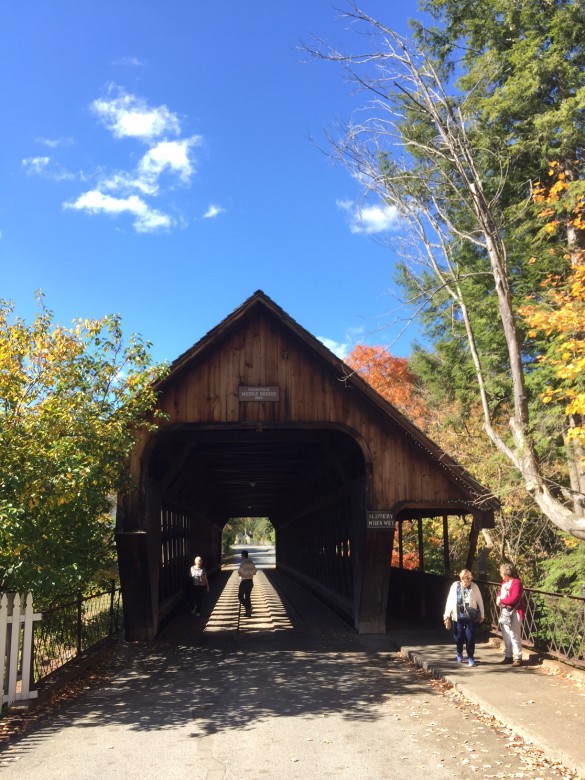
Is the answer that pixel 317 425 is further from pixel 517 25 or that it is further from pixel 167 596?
pixel 517 25

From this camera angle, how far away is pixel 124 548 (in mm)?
11750

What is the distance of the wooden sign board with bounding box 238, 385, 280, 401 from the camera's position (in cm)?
1243

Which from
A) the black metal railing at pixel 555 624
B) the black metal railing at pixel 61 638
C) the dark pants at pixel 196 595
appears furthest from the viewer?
the dark pants at pixel 196 595

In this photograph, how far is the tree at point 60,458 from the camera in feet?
25.3

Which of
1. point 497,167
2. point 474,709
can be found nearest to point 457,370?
point 497,167

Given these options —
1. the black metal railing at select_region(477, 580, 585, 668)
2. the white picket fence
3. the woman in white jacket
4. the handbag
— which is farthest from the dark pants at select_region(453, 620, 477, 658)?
the white picket fence

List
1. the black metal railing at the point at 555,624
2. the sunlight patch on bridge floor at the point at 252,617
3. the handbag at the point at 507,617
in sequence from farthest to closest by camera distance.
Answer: the sunlight patch on bridge floor at the point at 252,617
the handbag at the point at 507,617
the black metal railing at the point at 555,624

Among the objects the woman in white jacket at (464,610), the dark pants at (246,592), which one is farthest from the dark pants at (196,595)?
the woman in white jacket at (464,610)

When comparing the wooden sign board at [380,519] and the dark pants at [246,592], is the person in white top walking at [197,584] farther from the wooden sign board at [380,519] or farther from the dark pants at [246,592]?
the wooden sign board at [380,519]

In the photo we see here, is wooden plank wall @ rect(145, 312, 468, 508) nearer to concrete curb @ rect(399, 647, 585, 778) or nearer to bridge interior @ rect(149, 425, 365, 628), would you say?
bridge interior @ rect(149, 425, 365, 628)

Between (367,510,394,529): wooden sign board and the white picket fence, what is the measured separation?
666 cm

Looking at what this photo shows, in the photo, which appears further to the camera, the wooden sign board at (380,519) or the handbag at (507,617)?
the wooden sign board at (380,519)

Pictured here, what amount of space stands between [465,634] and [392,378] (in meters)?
26.9

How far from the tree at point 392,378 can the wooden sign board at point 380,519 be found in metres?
18.1
